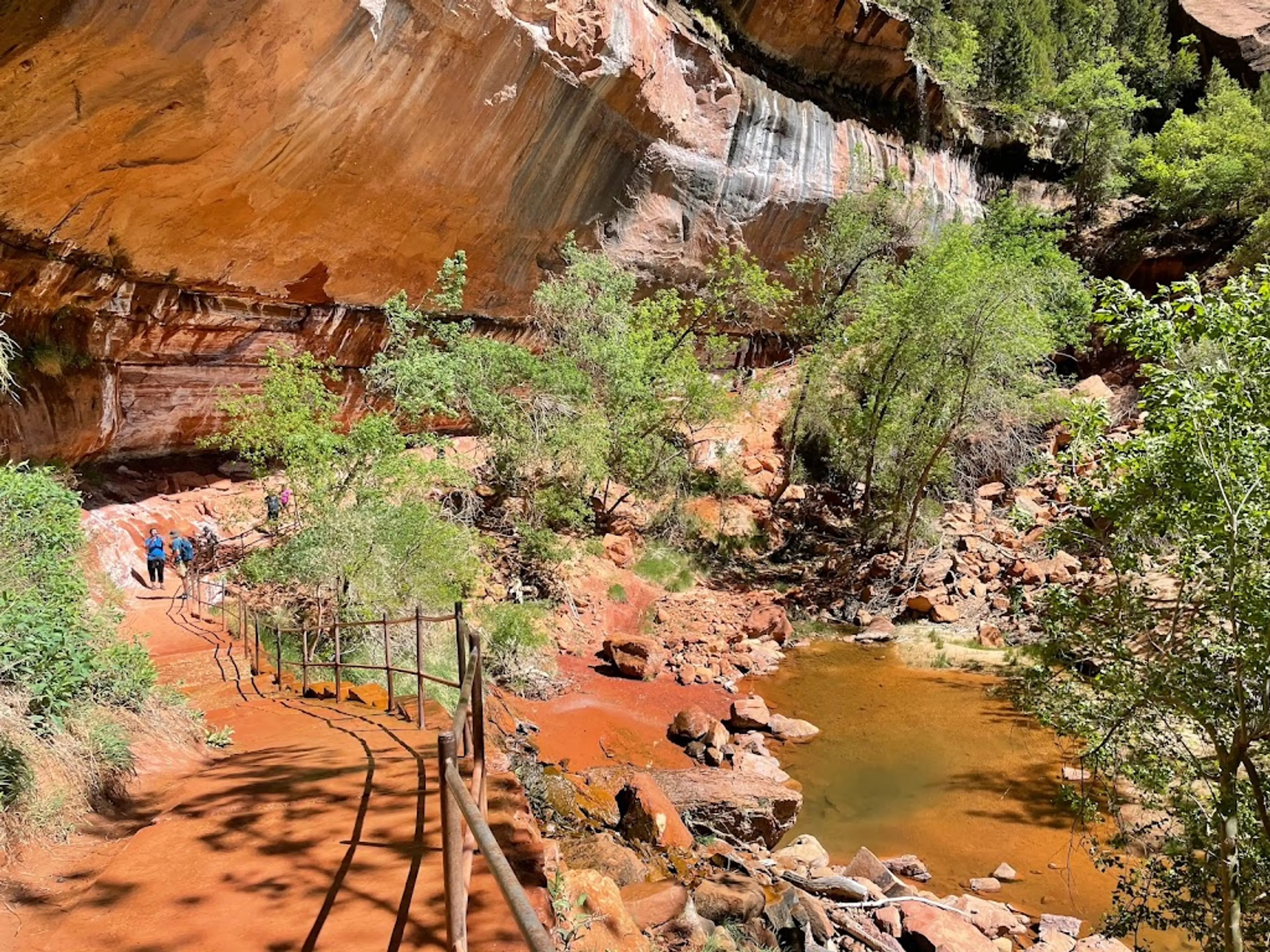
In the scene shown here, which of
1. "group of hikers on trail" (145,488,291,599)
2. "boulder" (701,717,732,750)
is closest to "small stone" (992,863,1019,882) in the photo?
"boulder" (701,717,732,750)

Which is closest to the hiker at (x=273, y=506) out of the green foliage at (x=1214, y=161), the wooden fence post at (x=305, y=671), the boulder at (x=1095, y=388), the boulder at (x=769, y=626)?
the wooden fence post at (x=305, y=671)

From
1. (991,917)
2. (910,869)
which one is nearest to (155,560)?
(910,869)

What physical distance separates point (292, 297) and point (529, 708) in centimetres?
960

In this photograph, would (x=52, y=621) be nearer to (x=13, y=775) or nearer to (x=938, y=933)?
(x=13, y=775)

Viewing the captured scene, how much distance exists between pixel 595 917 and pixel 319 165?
12.7 meters

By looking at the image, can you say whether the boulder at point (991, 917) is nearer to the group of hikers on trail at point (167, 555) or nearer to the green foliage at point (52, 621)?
the green foliage at point (52, 621)

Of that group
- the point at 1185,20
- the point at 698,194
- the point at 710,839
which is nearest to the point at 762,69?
the point at 698,194

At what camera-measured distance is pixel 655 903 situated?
5.71 m

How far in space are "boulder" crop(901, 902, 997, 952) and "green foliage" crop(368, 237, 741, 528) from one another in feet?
33.9

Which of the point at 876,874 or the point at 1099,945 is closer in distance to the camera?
the point at 1099,945

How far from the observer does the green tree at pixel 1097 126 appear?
2923 cm

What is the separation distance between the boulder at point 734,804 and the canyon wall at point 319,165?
36.3ft

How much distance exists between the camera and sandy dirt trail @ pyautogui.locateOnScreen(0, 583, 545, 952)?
10.8ft

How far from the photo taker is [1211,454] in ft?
16.8
